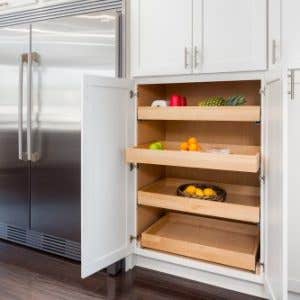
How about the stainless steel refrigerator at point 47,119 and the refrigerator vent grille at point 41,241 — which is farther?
the refrigerator vent grille at point 41,241

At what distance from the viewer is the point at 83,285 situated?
6.98ft

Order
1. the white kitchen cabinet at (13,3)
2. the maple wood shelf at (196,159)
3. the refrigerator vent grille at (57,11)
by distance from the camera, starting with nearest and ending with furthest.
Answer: the maple wood shelf at (196,159) → the refrigerator vent grille at (57,11) → the white kitchen cabinet at (13,3)

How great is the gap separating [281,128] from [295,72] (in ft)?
1.62

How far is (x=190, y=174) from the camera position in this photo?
2.66 meters

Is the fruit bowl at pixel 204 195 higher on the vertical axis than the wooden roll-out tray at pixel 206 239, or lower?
higher

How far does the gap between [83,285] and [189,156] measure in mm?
1054

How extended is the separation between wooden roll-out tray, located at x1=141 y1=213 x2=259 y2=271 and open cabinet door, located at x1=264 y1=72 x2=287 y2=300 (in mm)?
234

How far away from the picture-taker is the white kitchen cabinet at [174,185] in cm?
181

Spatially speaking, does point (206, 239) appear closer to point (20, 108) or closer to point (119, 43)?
point (119, 43)

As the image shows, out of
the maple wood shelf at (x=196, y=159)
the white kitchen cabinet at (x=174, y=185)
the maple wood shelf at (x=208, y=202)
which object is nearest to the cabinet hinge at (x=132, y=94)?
the white kitchen cabinet at (x=174, y=185)

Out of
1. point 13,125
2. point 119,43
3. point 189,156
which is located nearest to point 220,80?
point 189,156

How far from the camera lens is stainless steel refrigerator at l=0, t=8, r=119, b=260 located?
225 cm

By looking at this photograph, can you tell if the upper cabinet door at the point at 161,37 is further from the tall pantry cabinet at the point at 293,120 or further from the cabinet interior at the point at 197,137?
the tall pantry cabinet at the point at 293,120

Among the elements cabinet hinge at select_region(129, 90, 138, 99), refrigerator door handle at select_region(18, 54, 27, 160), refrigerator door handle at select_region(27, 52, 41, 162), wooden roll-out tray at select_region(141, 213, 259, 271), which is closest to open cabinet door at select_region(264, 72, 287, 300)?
wooden roll-out tray at select_region(141, 213, 259, 271)
